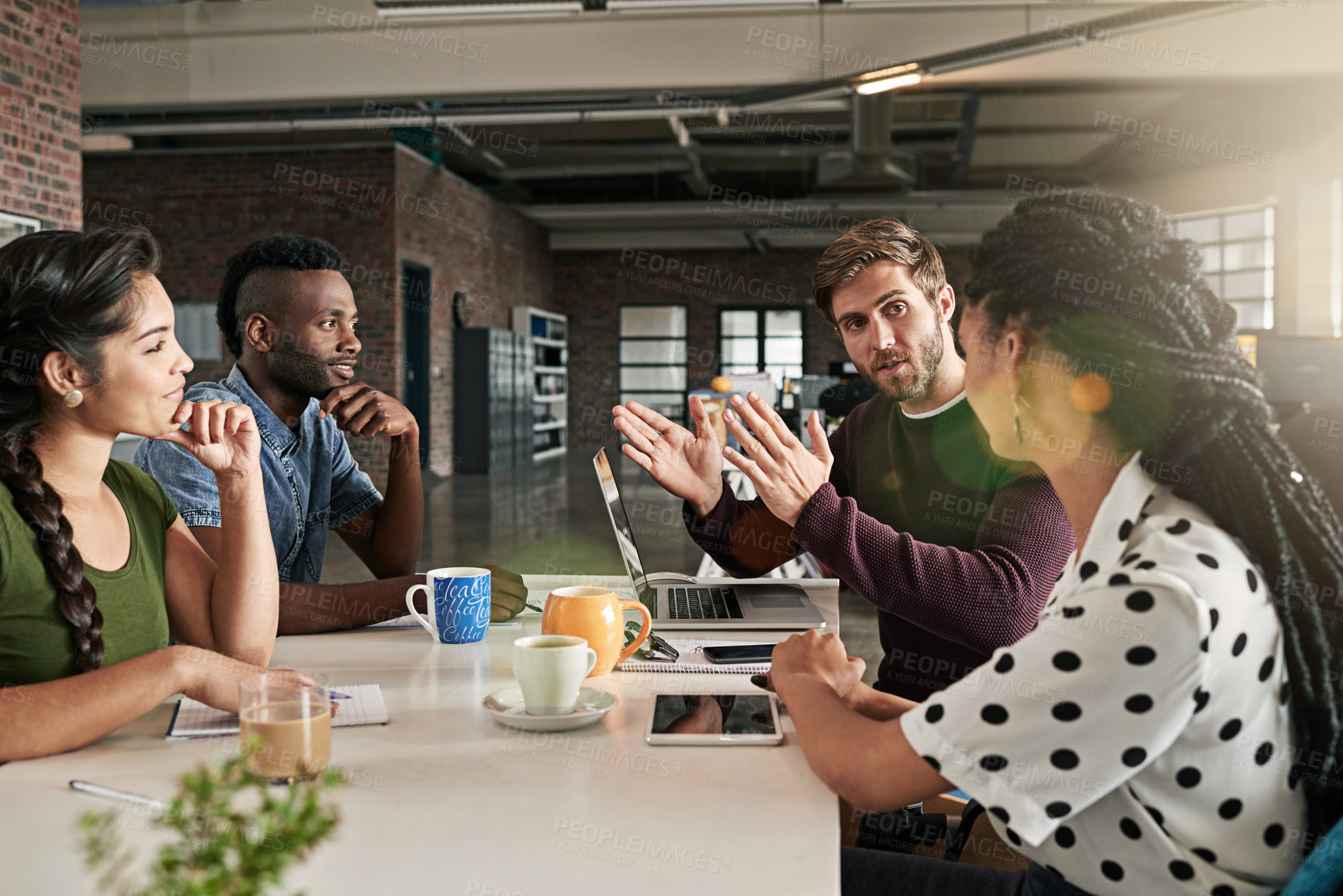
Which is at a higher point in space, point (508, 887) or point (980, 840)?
point (508, 887)

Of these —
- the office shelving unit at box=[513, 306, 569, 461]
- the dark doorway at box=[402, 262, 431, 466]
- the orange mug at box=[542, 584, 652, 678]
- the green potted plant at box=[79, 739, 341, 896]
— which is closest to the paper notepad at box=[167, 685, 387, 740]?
the orange mug at box=[542, 584, 652, 678]

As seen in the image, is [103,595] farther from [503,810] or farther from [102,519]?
[503,810]

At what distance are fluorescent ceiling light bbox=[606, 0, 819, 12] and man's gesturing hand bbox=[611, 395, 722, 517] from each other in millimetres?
5000

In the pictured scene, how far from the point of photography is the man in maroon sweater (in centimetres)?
154

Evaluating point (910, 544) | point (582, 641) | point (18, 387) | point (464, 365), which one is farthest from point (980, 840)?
point (464, 365)

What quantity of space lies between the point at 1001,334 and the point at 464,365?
11.0 m

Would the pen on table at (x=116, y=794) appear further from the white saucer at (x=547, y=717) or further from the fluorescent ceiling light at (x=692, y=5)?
the fluorescent ceiling light at (x=692, y=5)

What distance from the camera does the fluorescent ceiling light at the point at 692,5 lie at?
614cm

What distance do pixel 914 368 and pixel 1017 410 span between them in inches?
38.7

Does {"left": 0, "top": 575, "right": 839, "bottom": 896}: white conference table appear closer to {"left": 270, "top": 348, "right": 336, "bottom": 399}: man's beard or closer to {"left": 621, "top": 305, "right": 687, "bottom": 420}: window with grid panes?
{"left": 270, "top": 348, "right": 336, "bottom": 399}: man's beard

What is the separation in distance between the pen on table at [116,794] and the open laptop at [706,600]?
2.55 feet

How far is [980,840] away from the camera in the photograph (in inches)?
59.2

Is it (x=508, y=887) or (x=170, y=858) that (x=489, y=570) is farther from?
(x=170, y=858)

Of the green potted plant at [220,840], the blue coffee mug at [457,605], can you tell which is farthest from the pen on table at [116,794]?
the blue coffee mug at [457,605]
